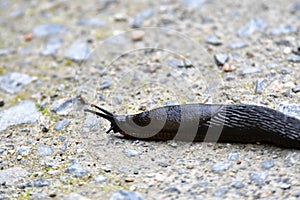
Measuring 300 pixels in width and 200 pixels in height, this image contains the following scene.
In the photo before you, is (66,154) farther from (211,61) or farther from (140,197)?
(211,61)

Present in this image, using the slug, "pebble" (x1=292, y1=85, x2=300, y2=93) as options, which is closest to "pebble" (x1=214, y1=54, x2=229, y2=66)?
"pebble" (x1=292, y1=85, x2=300, y2=93)

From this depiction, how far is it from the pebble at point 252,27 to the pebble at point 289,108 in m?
2.04

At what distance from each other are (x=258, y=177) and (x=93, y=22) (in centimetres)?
459

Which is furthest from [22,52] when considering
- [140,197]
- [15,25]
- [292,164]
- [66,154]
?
[292,164]

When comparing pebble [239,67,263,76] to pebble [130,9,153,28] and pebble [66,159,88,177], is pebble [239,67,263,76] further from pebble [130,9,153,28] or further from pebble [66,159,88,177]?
pebble [66,159,88,177]

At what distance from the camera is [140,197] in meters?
4.77

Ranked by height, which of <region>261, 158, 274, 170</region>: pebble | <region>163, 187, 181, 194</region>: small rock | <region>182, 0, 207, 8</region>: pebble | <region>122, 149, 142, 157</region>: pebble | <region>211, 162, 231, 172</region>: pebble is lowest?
<region>163, 187, 181, 194</region>: small rock

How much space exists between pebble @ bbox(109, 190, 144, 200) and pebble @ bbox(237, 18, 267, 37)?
12.2 ft

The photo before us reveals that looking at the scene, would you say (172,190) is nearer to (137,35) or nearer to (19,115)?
(19,115)

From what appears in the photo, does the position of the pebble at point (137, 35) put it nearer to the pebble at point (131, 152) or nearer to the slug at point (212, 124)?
the slug at point (212, 124)

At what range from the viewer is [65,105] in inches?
260

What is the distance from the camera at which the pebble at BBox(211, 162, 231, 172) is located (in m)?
5.14

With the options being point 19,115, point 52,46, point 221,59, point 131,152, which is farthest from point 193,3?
point 131,152

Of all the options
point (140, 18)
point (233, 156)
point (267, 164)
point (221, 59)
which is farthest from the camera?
point (140, 18)
